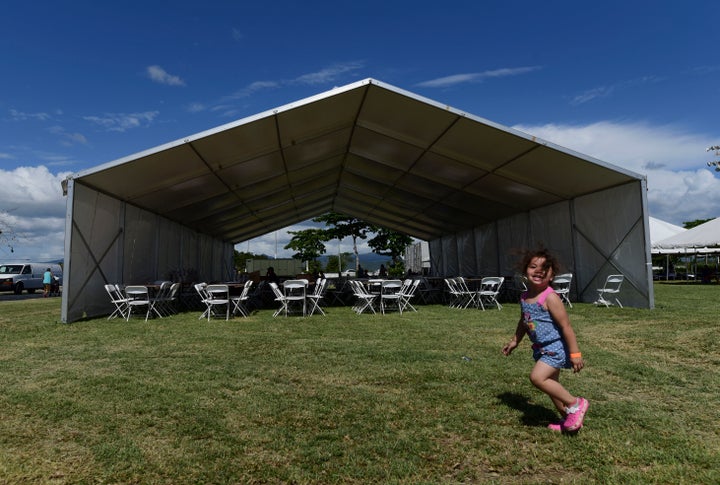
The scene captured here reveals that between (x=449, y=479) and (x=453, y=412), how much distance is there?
2.91 feet

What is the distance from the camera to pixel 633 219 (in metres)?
8.80

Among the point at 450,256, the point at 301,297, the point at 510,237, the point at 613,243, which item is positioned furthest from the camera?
the point at 450,256

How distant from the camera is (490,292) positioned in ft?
30.4

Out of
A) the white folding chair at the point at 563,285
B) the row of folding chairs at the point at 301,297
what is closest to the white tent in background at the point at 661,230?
the white folding chair at the point at 563,285

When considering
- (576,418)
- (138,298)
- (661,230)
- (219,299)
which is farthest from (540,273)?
(661,230)

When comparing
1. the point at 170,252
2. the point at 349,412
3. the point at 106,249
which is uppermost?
the point at 170,252

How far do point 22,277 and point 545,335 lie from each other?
77.1 ft

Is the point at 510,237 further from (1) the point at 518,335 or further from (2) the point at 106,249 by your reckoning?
(1) the point at 518,335

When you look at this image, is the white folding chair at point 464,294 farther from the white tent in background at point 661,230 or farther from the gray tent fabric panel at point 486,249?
the white tent in background at point 661,230

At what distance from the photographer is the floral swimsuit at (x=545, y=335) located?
2557 millimetres

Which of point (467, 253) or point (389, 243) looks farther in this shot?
point (389, 243)

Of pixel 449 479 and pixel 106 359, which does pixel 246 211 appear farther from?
pixel 449 479

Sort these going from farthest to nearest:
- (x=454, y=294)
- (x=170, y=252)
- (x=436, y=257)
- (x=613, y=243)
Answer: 1. (x=436, y=257)
2. (x=170, y=252)
3. (x=454, y=294)
4. (x=613, y=243)

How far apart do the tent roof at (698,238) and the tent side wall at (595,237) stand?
7.97 meters
